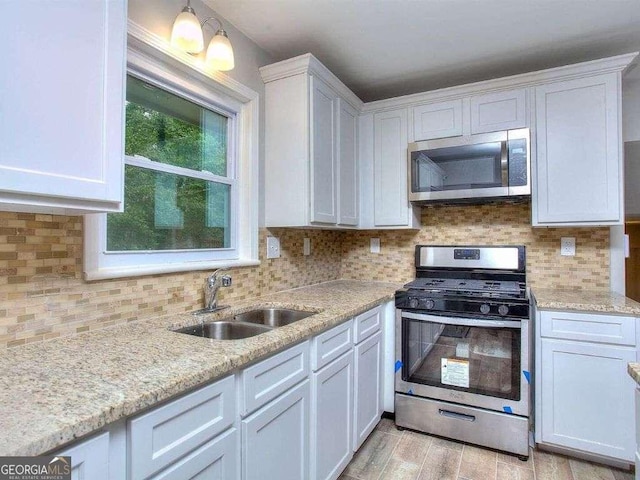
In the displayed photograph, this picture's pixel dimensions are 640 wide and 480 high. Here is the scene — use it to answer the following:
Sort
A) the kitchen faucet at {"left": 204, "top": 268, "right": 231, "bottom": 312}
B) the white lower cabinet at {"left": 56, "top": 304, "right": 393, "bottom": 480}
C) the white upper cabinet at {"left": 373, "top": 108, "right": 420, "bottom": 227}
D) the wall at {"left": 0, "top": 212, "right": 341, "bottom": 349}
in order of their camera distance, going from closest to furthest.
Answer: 1. the white lower cabinet at {"left": 56, "top": 304, "right": 393, "bottom": 480}
2. the wall at {"left": 0, "top": 212, "right": 341, "bottom": 349}
3. the kitchen faucet at {"left": 204, "top": 268, "right": 231, "bottom": 312}
4. the white upper cabinet at {"left": 373, "top": 108, "right": 420, "bottom": 227}

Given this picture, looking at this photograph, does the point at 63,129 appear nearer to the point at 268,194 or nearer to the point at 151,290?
the point at 151,290

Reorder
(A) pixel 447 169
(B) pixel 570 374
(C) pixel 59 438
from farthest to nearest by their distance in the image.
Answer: (A) pixel 447 169 < (B) pixel 570 374 < (C) pixel 59 438

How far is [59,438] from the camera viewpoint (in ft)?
2.14

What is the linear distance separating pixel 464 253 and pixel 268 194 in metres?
1.49

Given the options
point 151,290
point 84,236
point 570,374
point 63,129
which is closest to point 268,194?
point 151,290

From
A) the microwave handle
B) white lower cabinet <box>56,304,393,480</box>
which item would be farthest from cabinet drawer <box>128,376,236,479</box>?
the microwave handle

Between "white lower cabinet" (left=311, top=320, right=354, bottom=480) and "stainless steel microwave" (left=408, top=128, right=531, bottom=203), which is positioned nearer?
"white lower cabinet" (left=311, top=320, right=354, bottom=480)

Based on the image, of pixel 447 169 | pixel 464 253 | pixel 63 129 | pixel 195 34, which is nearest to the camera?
pixel 63 129

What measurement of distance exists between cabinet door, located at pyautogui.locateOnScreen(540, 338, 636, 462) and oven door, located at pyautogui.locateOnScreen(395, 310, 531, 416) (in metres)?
0.15

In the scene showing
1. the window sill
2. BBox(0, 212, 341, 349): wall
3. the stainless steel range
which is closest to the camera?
BBox(0, 212, 341, 349): wall

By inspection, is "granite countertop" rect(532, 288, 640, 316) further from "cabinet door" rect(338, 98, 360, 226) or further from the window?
the window

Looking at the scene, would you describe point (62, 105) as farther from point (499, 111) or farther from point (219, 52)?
point (499, 111)

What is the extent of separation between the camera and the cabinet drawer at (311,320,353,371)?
151 centimetres

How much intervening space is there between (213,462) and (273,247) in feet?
4.55
